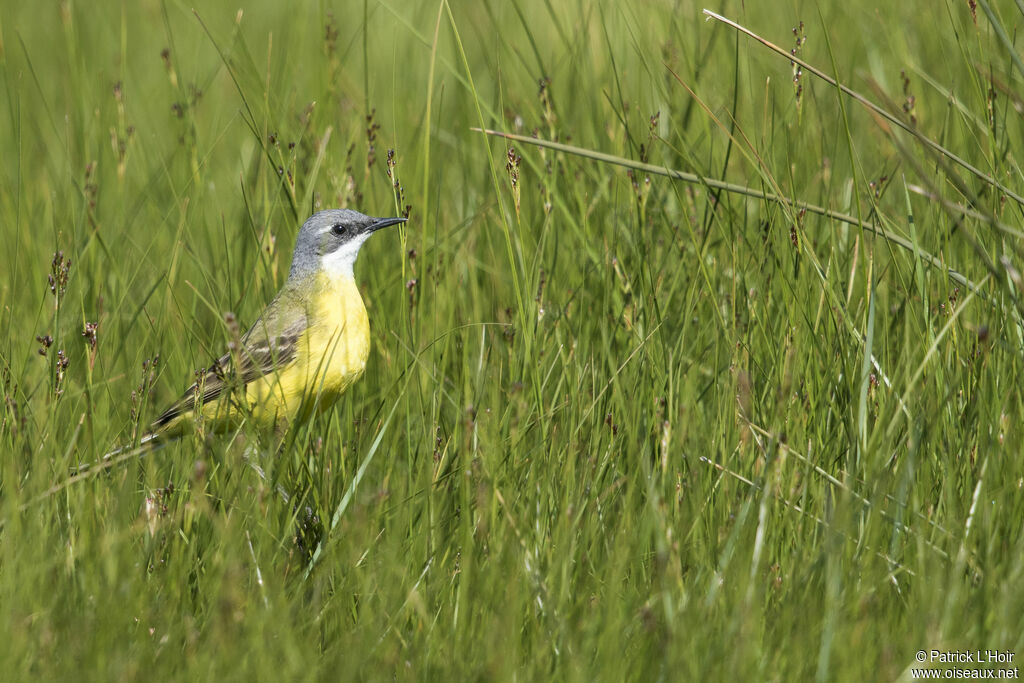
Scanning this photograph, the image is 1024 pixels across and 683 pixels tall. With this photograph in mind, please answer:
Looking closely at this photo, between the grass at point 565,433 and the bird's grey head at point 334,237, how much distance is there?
0.23 m

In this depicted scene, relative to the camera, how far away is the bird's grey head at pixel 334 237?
4668mm

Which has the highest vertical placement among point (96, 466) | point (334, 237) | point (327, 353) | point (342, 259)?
point (334, 237)

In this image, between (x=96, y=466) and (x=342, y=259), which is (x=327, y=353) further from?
(x=96, y=466)

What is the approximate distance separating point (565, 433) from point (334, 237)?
65.3 inches

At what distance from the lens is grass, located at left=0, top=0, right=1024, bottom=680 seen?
2.70 meters

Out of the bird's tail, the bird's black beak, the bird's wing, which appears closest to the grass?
the bird's tail

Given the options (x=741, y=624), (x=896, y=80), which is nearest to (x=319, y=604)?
(x=741, y=624)

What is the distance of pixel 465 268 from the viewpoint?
5.16m

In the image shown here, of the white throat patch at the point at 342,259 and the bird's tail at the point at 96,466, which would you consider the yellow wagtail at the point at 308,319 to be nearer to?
the white throat patch at the point at 342,259

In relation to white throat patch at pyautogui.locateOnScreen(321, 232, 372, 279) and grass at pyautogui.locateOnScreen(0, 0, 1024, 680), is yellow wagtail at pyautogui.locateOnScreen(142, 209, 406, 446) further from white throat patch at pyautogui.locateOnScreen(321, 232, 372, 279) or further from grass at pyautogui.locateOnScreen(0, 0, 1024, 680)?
grass at pyautogui.locateOnScreen(0, 0, 1024, 680)

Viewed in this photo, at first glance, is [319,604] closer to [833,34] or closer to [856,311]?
[856,311]

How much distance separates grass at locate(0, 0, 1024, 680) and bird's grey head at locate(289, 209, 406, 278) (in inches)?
8.9

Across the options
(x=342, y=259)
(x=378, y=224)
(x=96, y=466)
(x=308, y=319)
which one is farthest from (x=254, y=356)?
(x=96, y=466)

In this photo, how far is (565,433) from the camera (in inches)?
142
